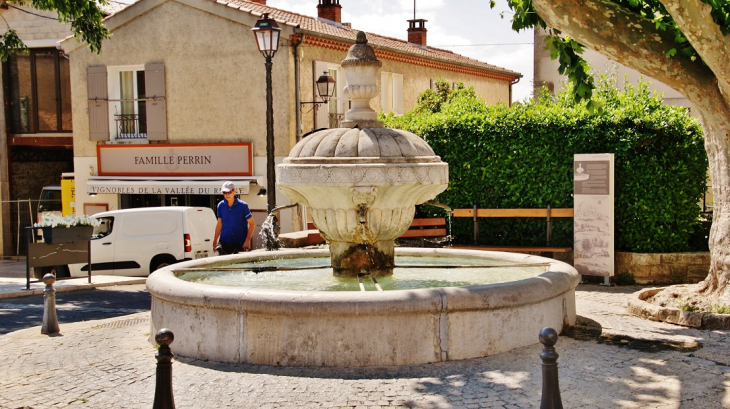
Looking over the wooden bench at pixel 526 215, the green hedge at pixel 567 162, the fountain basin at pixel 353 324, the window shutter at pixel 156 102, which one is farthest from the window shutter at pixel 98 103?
the fountain basin at pixel 353 324

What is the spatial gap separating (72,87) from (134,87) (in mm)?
1967

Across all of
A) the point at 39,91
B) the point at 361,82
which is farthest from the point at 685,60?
the point at 39,91

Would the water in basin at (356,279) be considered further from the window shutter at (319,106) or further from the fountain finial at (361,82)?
the window shutter at (319,106)

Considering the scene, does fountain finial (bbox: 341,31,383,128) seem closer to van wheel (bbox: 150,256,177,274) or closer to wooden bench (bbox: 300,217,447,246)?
wooden bench (bbox: 300,217,447,246)

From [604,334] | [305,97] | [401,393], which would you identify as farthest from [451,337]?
[305,97]

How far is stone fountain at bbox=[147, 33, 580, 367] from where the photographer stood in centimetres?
638

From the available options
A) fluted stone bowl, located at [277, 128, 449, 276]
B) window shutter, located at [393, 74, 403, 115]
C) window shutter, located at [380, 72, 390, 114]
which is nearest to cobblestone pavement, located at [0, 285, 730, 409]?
fluted stone bowl, located at [277, 128, 449, 276]

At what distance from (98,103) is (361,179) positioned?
17703 millimetres

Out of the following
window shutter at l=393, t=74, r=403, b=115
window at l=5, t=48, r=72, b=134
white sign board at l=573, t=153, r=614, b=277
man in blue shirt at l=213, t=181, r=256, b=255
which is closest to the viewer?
man in blue shirt at l=213, t=181, r=256, b=255

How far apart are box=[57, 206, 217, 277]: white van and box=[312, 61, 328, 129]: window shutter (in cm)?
667

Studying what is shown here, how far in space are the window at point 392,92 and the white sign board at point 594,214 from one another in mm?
12951

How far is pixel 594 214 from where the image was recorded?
12453 millimetres

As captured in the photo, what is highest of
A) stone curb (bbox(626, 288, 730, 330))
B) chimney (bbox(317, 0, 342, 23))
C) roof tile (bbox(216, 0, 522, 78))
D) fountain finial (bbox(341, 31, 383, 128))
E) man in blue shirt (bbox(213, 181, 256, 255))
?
chimney (bbox(317, 0, 342, 23))

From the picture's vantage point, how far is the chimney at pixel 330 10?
2694cm
